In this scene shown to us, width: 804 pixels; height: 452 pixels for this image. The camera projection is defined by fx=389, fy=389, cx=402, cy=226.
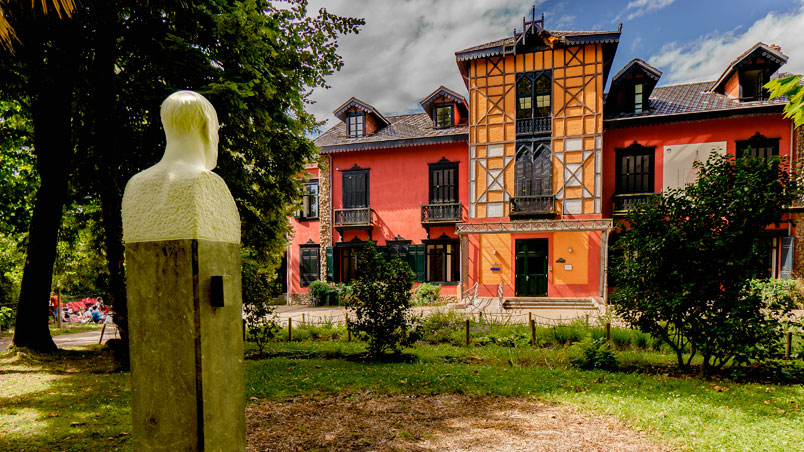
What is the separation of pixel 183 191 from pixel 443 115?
1921 cm

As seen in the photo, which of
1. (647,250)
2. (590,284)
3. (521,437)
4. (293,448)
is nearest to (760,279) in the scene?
(647,250)

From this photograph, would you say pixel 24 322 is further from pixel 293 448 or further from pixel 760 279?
pixel 760 279

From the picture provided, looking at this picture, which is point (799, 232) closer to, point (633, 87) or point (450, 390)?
point (633, 87)

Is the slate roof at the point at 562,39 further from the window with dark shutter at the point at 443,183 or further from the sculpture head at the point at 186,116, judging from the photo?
the sculpture head at the point at 186,116

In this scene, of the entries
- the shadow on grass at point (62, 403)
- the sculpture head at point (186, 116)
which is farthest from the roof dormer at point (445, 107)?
the sculpture head at point (186, 116)

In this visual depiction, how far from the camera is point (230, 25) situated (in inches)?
236

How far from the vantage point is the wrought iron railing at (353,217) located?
2058 centimetres

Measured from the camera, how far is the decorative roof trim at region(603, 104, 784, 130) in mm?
15875

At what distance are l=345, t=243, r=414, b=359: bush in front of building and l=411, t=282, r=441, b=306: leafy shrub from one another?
1020cm

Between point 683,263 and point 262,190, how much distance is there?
27.2ft

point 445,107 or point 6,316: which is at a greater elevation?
point 445,107

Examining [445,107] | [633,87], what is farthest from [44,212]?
[633,87]

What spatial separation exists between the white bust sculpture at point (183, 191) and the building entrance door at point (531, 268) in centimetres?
1721

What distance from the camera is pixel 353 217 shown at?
68.4 feet
